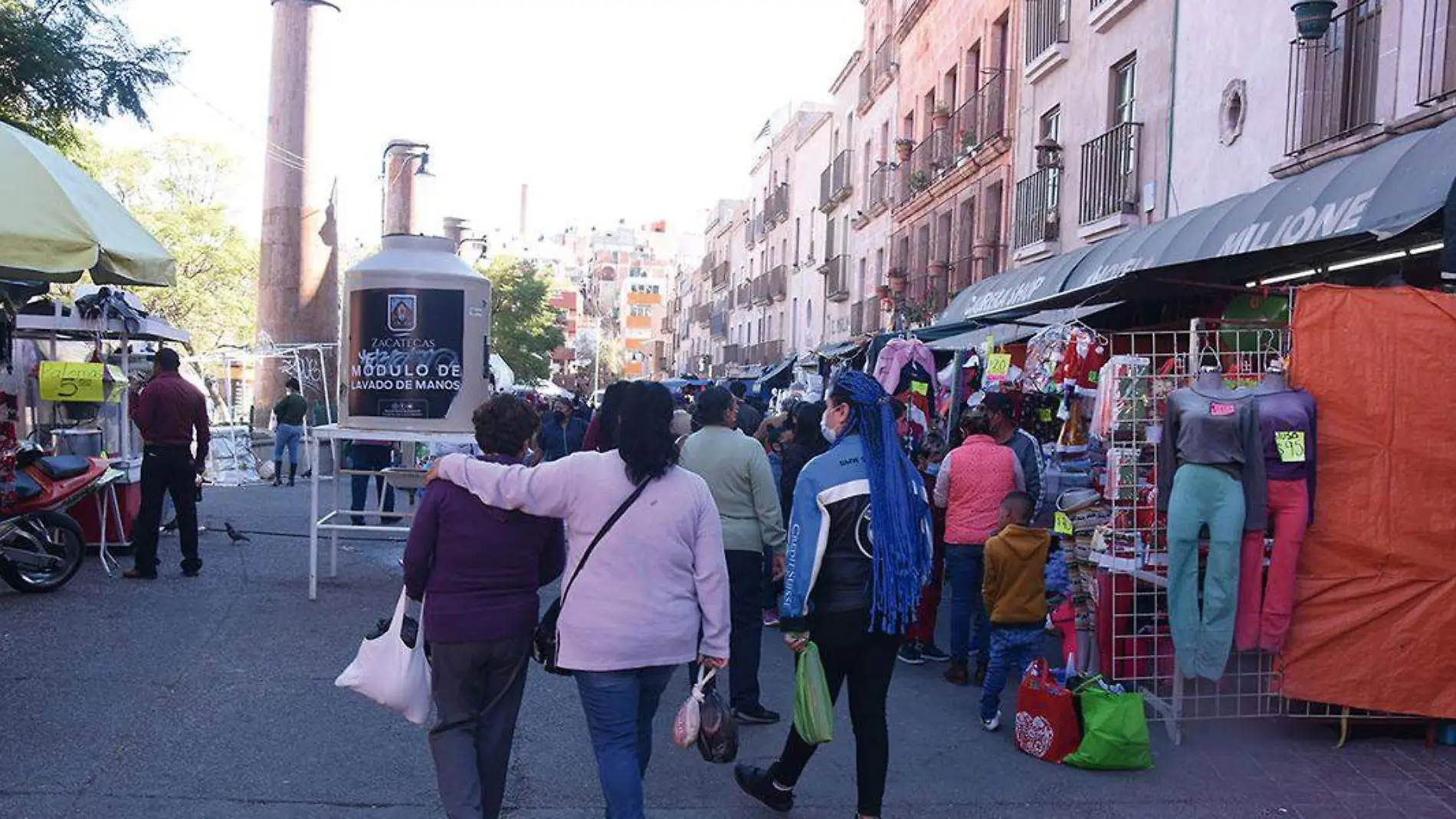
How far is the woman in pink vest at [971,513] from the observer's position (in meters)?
7.05

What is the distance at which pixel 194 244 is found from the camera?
41.4 meters

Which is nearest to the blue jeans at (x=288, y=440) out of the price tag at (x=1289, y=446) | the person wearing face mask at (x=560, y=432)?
the person wearing face mask at (x=560, y=432)

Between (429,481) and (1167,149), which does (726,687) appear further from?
(1167,149)

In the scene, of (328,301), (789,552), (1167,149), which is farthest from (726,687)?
(328,301)

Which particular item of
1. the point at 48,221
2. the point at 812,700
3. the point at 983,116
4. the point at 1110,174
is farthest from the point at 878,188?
the point at 812,700

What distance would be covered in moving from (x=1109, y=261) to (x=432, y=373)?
588 centimetres

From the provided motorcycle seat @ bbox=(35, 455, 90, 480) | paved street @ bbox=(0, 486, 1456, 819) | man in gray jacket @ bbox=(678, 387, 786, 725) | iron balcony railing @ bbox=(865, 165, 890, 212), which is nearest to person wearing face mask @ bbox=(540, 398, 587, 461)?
motorcycle seat @ bbox=(35, 455, 90, 480)

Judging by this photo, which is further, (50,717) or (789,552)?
(50,717)

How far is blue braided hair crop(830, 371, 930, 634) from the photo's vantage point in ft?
14.7

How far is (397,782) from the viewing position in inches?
203

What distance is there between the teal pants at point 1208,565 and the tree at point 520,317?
153 feet

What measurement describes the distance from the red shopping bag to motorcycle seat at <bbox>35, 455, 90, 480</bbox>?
24.1 feet

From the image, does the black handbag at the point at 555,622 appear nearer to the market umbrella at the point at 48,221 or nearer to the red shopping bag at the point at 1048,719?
the red shopping bag at the point at 1048,719

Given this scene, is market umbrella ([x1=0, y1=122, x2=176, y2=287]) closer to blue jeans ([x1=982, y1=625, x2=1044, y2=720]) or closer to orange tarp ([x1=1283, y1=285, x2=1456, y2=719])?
blue jeans ([x1=982, y1=625, x2=1044, y2=720])
